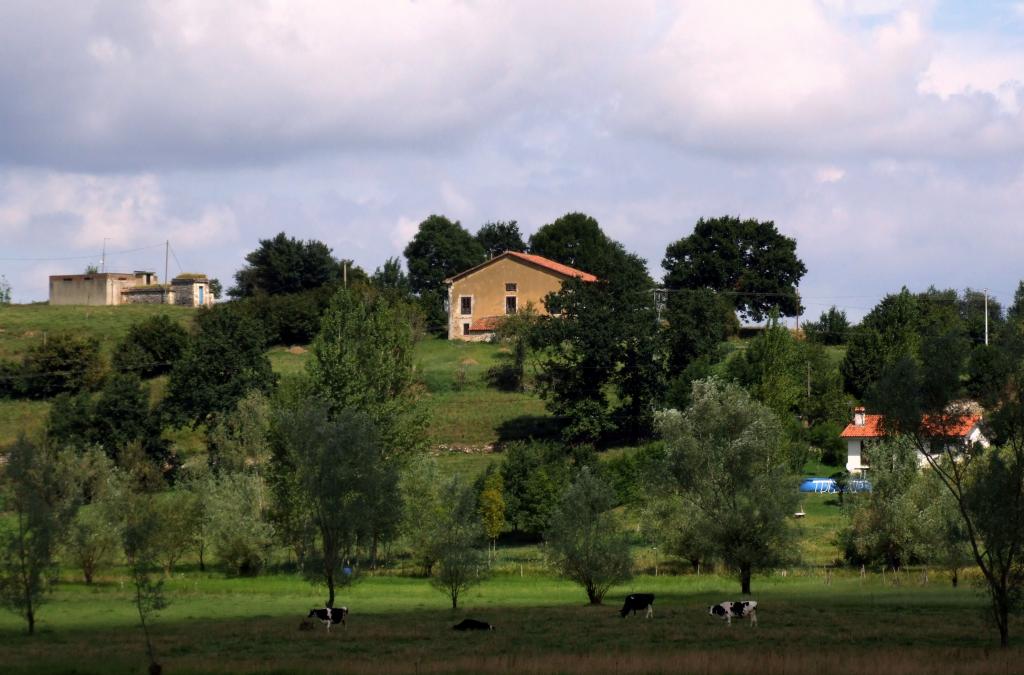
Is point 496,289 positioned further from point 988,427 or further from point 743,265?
point 988,427

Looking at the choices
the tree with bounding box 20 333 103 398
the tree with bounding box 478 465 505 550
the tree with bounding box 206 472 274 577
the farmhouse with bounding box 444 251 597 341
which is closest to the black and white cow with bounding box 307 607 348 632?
the tree with bounding box 206 472 274 577

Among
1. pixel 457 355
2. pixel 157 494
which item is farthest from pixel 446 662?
pixel 457 355

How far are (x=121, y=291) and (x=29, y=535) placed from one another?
376 feet

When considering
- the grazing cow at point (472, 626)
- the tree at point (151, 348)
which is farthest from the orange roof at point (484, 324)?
the grazing cow at point (472, 626)

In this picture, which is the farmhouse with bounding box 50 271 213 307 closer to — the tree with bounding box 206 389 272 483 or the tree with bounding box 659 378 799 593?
the tree with bounding box 206 389 272 483

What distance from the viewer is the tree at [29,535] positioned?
47219 mm

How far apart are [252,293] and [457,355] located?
1633 inches

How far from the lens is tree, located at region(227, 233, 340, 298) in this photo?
163 metres

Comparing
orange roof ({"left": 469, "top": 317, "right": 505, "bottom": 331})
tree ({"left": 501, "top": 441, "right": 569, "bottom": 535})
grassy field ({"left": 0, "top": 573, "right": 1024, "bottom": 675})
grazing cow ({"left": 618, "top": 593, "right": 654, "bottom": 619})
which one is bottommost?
grassy field ({"left": 0, "top": 573, "right": 1024, "bottom": 675})

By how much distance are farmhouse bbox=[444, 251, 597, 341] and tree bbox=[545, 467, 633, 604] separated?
84191 millimetres

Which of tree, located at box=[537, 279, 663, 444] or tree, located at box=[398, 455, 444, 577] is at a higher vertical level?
tree, located at box=[537, 279, 663, 444]

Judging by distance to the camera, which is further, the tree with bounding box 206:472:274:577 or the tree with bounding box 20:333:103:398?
the tree with bounding box 20:333:103:398

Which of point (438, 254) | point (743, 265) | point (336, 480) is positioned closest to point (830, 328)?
point (743, 265)

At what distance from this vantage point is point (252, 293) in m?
163
